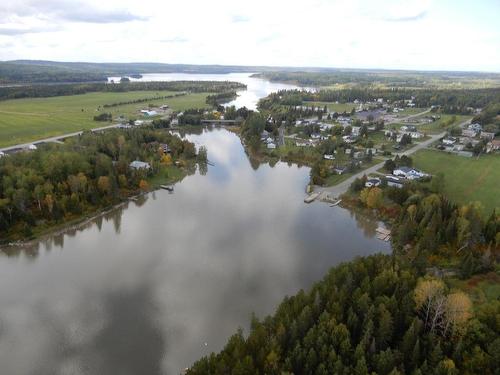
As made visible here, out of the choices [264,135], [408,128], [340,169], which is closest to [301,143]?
[264,135]

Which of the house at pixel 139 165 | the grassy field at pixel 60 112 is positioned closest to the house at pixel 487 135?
the house at pixel 139 165

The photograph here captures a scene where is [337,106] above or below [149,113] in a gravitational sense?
above

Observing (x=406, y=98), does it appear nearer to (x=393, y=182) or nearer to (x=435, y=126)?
(x=435, y=126)

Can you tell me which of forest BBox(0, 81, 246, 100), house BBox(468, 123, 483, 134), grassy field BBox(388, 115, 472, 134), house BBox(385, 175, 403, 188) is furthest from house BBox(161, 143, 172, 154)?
forest BBox(0, 81, 246, 100)

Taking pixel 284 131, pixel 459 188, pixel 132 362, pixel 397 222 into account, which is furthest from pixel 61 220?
pixel 284 131

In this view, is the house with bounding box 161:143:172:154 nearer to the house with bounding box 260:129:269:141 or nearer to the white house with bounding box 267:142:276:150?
the white house with bounding box 267:142:276:150

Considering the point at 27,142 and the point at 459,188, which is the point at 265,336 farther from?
the point at 27,142
